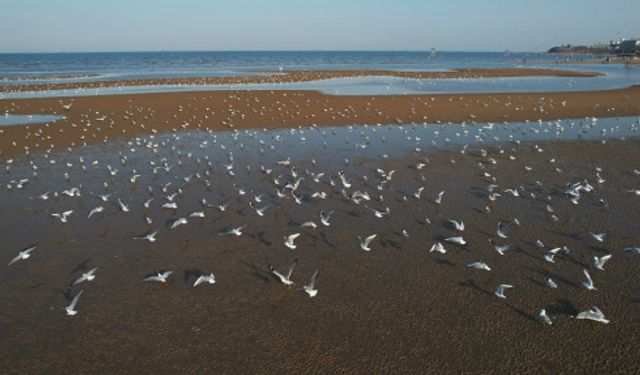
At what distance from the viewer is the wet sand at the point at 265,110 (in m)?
29.3

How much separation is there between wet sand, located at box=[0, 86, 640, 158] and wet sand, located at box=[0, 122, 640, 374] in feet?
40.2

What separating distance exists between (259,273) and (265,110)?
2559cm

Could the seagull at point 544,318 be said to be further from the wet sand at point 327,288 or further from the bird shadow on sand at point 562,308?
the bird shadow on sand at point 562,308

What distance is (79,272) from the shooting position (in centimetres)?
1184

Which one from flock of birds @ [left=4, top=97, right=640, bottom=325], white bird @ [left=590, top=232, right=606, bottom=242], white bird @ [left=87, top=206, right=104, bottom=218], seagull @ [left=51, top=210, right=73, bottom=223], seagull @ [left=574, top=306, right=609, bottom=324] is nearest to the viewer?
seagull @ [left=574, top=306, right=609, bottom=324]

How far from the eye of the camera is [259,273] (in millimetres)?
11719

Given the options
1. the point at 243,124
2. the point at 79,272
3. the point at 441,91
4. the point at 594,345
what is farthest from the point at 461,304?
the point at 441,91

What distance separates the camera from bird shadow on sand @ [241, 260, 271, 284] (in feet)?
37.5

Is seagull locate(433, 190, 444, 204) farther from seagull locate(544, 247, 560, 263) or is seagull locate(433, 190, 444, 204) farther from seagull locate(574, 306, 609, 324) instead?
seagull locate(574, 306, 609, 324)

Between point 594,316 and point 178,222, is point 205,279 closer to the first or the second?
point 178,222

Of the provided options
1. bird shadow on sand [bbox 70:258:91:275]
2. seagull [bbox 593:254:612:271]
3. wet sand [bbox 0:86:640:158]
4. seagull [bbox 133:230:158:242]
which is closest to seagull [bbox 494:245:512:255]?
seagull [bbox 593:254:612:271]

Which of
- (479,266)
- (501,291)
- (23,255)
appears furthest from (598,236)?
(23,255)

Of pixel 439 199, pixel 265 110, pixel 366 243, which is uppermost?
pixel 265 110

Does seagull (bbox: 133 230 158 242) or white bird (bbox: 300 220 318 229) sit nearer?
seagull (bbox: 133 230 158 242)
